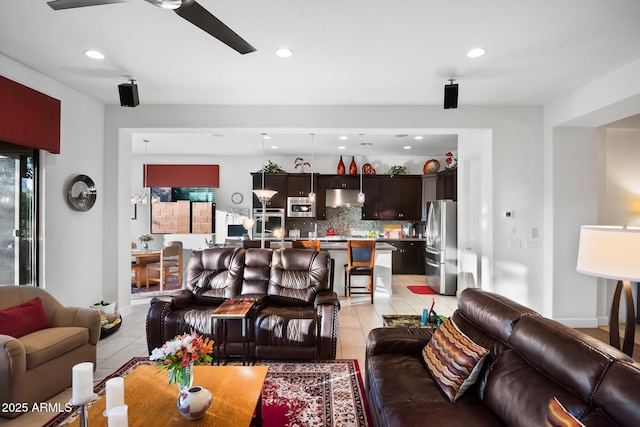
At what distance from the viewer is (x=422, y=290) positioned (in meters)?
6.37

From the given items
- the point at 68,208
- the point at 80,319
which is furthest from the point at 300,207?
the point at 80,319

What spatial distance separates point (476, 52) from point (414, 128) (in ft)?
4.96

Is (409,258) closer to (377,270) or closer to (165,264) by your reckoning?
(377,270)

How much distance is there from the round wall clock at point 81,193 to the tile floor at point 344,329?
156 centimetres

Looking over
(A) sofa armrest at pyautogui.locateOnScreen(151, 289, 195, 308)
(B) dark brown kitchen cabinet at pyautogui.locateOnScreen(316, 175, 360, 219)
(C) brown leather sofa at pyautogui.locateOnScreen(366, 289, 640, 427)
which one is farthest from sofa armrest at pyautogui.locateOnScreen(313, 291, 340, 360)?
(B) dark brown kitchen cabinet at pyautogui.locateOnScreen(316, 175, 360, 219)

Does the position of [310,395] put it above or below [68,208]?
below

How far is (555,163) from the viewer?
4172 millimetres

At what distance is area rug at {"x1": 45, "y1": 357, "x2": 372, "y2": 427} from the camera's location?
7.52ft

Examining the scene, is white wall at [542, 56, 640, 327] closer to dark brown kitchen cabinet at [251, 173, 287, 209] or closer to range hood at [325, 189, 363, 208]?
range hood at [325, 189, 363, 208]

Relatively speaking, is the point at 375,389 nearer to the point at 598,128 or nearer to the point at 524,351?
the point at 524,351

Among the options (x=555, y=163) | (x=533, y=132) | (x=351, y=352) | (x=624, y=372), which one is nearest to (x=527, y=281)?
(x=555, y=163)

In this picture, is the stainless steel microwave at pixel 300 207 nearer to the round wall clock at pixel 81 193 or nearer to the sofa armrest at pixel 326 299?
the round wall clock at pixel 81 193

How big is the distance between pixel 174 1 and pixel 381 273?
4975 millimetres

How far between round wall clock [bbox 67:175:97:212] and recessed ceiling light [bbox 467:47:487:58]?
4427 millimetres
